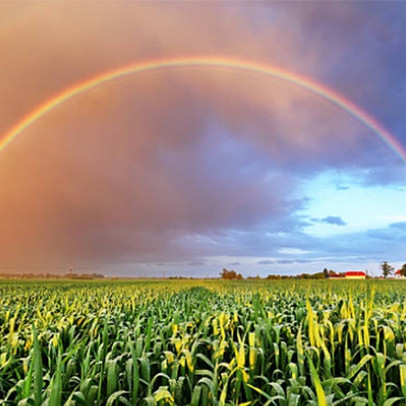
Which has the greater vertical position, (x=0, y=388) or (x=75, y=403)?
(x=75, y=403)

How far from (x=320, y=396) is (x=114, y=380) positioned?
6.66ft

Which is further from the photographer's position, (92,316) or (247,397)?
(92,316)

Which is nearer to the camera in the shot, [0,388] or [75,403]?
[75,403]

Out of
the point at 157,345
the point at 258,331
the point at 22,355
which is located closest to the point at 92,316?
the point at 22,355

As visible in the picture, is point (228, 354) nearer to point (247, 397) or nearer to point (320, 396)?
point (247, 397)

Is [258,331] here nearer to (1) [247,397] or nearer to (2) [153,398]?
(1) [247,397]

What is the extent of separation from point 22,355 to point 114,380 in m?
3.56

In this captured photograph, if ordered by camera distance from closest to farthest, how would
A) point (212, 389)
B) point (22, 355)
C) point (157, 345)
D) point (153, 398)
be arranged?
point (153, 398), point (212, 389), point (157, 345), point (22, 355)

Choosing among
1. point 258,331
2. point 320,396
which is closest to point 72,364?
point 258,331

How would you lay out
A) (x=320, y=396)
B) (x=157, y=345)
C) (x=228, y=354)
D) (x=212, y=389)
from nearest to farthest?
1. (x=320, y=396)
2. (x=212, y=389)
3. (x=157, y=345)
4. (x=228, y=354)

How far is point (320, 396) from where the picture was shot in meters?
2.42

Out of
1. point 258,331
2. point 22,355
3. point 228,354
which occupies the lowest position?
point 22,355

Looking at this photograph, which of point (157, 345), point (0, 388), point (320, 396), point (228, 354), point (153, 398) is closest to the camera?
point (320, 396)

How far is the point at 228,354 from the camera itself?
5.26 meters
